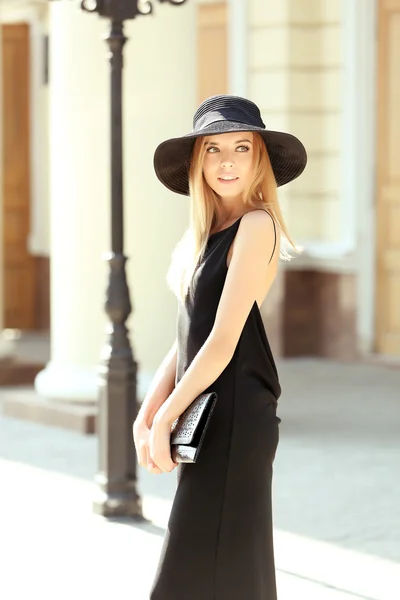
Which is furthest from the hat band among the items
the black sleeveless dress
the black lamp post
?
the black lamp post

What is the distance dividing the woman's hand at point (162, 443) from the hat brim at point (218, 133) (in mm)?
675

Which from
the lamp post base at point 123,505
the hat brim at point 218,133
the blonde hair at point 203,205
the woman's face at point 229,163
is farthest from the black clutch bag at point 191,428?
the lamp post base at point 123,505

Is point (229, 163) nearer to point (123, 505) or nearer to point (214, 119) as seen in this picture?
point (214, 119)

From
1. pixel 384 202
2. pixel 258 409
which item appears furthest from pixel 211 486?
pixel 384 202

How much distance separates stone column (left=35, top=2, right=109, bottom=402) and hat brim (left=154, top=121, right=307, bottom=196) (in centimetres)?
492

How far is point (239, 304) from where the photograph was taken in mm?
3410

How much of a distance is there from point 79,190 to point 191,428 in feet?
17.9

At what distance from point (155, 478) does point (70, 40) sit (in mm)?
2919

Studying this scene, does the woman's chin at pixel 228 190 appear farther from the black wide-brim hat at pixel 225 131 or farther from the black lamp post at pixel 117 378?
the black lamp post at pixel 117 378

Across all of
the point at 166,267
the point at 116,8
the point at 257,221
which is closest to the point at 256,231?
the point at 257,221

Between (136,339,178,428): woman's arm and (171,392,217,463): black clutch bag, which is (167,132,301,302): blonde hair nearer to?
(136,339,178,428): woman's arm

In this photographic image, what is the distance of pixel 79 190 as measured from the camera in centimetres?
871

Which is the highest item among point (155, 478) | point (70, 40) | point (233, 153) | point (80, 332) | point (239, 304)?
point (70, 40)

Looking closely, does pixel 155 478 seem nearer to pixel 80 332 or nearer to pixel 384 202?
pixel 80 332
